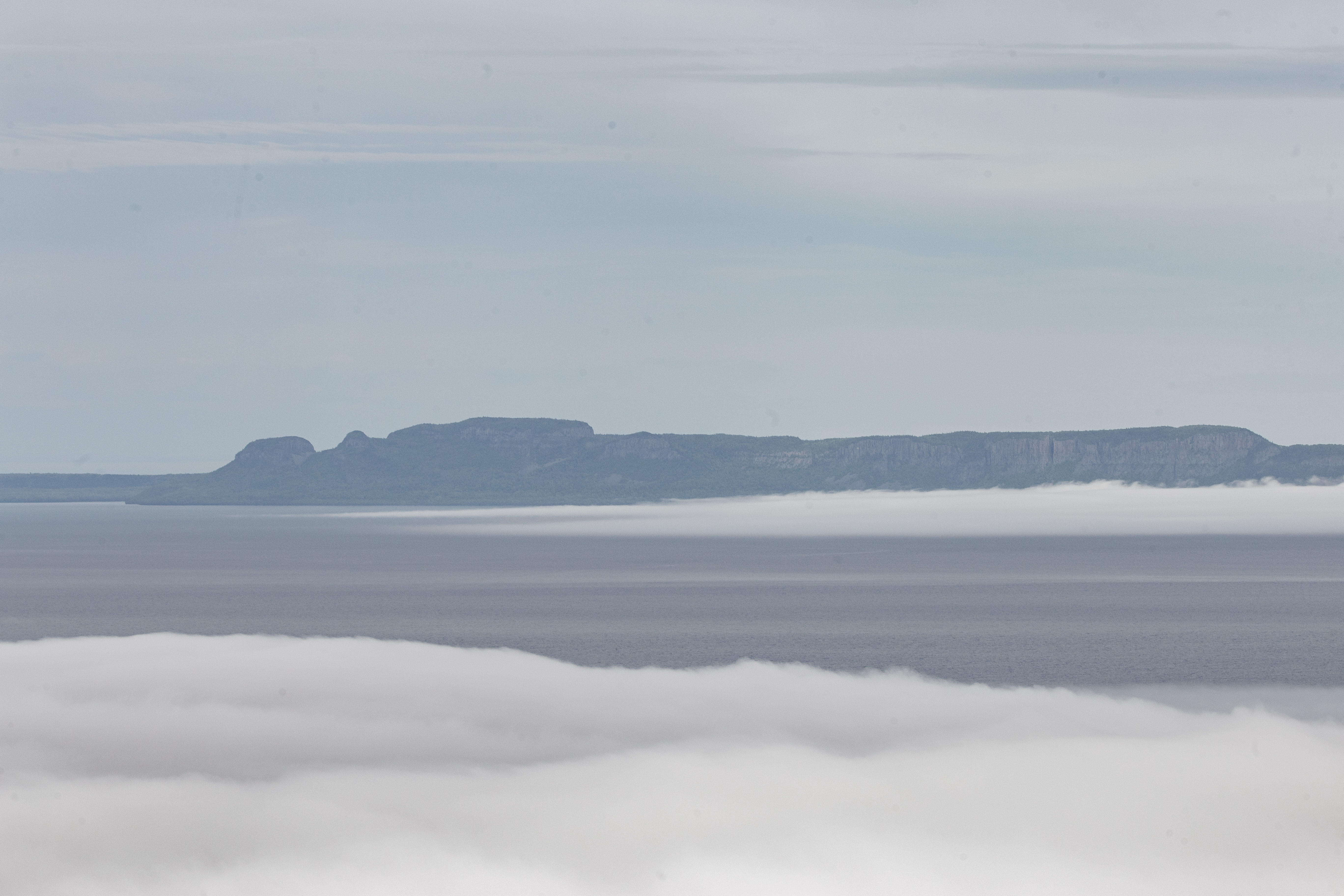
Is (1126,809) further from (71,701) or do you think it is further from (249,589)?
(249,589)

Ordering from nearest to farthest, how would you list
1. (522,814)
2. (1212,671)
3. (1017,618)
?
1. (522,814)
2. (1212,671)
3. (1017,618)

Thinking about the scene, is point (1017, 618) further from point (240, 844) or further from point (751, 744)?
point (240, 844)

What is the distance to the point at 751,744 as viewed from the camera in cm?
4556

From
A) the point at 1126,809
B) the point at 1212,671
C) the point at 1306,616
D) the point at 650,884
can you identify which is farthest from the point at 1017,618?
the point at 650,884

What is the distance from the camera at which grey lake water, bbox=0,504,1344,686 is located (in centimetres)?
7756

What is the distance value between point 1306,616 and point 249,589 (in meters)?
97.0

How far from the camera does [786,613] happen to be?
10800 centimetres

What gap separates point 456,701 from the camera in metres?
56.0

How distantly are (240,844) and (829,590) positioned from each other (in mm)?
103979

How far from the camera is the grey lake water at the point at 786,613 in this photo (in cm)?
7756

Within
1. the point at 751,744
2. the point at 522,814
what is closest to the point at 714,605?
the point at 751,744

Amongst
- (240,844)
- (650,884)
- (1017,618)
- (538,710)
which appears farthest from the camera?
(1017,618)

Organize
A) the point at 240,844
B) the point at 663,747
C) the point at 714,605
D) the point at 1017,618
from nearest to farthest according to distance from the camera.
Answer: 1. the point at 240,844
2. the point at 663,747
3. the point at 1017,618
4. the point at 714,605

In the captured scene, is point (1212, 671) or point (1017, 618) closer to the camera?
point (1212, 671)
